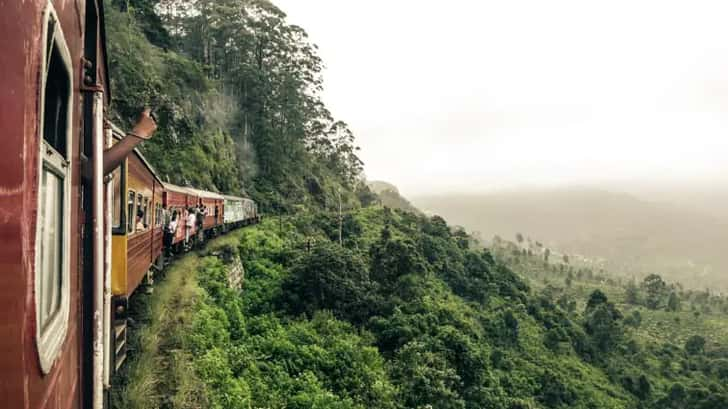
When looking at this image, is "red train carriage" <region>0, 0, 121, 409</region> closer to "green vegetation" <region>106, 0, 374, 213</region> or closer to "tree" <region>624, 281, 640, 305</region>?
"green vegetation" <region>106, 0, 374, 213</region>

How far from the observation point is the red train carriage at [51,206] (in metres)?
1.20

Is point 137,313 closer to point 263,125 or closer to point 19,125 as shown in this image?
point 19,125

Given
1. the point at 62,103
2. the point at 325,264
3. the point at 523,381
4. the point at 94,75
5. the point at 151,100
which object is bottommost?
the point at 523,381

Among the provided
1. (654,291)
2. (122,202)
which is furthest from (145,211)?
(654,291)

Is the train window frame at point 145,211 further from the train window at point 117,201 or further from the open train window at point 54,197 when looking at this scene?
the open train window at point 54,197

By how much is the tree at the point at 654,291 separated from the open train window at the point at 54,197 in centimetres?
6770

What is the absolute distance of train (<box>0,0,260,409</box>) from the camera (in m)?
1.20

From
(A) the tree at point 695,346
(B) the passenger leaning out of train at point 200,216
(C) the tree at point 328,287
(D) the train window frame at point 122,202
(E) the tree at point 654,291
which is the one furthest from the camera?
(E) the tree at point 654,291

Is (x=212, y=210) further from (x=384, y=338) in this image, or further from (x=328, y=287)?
(x=384, y=338)

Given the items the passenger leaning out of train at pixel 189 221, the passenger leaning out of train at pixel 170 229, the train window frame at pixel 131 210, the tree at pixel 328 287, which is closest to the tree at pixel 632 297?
the tree at pixel 328 287

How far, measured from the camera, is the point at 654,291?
6291cm

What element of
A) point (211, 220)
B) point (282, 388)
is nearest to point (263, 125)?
point (211, 220)

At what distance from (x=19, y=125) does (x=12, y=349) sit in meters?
0.54

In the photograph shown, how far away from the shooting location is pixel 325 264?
18.8 m
